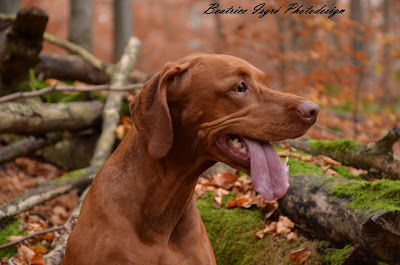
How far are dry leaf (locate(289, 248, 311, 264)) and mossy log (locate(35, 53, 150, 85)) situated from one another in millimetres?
5156

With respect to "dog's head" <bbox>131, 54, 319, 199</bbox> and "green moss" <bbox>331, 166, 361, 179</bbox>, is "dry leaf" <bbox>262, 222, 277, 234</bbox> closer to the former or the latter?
"green moss" <bbox>331, 166, 361, 179</bbox>

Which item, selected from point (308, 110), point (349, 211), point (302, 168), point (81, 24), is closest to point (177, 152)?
point (308, 110)

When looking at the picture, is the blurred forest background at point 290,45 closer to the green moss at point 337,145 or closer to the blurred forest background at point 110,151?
the blurred forest background at point 110,151

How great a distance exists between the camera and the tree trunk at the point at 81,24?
11.0 meters

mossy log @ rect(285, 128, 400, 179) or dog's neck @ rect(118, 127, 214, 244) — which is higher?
dog's neck @ rect(118, 127, 214, 244)

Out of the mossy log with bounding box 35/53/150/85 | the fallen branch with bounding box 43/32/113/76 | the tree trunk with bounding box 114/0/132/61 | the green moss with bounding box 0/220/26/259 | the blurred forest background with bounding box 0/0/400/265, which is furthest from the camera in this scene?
the tree trunk with bounding box 114/0/132/61

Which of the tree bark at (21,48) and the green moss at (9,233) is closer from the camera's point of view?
the green moss at (9,233)

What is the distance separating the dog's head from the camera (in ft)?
9.75

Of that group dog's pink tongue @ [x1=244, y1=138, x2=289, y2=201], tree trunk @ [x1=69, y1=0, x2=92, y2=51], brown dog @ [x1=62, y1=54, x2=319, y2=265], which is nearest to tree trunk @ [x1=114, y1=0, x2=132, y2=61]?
tree trunk @ [x1=69, y1=0, x2=92, y2=51]

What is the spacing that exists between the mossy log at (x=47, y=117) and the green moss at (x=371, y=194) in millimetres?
4138

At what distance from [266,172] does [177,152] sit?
666mm

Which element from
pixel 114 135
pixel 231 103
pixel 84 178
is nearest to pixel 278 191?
pixel 231 103

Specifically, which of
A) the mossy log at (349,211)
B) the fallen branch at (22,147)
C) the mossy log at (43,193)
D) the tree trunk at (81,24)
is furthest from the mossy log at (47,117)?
the tree trunk at (81,24)

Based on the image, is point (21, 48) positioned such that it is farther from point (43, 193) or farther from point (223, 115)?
point (223, 115)
